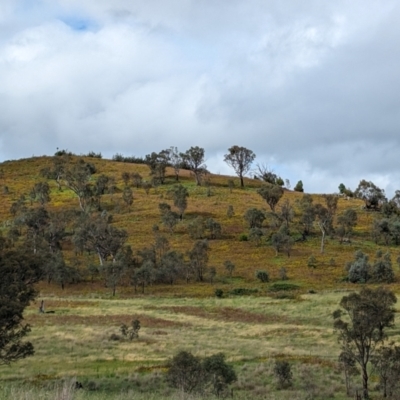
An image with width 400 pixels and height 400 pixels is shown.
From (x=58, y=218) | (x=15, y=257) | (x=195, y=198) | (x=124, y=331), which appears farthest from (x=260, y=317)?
(x=195, y=198)

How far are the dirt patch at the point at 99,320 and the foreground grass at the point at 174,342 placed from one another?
8 centimetres

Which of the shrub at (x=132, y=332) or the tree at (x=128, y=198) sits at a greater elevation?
the tree at (x=128, y=198)

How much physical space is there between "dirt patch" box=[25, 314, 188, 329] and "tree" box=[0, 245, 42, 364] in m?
17.9

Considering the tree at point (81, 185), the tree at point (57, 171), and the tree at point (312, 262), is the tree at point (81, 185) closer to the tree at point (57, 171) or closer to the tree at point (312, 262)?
the tree at point (57, 171)

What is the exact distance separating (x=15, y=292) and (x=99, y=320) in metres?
21.7

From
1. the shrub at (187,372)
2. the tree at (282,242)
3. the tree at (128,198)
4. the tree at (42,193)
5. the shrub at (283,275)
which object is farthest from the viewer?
the tree at (42,193)

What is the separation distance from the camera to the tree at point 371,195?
131 metres

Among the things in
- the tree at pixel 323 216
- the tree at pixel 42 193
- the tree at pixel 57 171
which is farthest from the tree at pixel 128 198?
the tree at pixel 323 216

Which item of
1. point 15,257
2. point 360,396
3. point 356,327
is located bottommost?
point 360,396

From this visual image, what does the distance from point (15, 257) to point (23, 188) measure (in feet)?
390

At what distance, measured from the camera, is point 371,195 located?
432 feet

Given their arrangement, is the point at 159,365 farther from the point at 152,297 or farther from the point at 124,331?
the point at 152,297

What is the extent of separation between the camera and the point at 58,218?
9744cm

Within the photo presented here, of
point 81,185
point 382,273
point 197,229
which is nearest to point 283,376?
point 382,273
